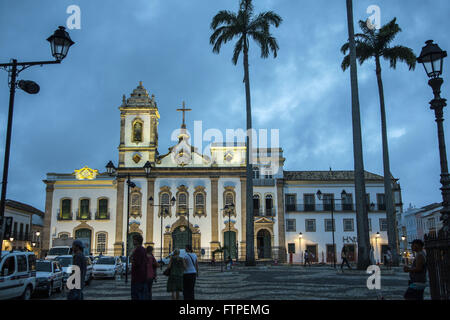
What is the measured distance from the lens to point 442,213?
340 inches

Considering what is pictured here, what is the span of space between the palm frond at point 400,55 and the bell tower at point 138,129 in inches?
890

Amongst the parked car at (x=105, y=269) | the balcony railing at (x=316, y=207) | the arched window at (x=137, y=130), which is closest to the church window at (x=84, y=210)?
the arched window at (x=137, y=130)

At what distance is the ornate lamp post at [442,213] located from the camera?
749 centimetres

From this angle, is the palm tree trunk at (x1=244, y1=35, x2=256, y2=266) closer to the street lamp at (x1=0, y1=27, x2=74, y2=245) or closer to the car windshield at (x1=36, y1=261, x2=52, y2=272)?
the car windshield at (x1=36, y1=261, x2=52, y2=272)

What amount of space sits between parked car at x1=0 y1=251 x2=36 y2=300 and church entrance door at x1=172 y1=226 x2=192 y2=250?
28063 mm

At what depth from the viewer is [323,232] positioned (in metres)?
42.4

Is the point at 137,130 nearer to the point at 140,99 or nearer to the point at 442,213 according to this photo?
the point at 140,99

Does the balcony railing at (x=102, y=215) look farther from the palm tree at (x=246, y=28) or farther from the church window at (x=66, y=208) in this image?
the palm tree at (x=246, y=28)

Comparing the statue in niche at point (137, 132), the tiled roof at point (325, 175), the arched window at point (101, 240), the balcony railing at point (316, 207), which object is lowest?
the arched window at point (101, 240)

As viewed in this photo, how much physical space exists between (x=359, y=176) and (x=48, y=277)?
14.2 m

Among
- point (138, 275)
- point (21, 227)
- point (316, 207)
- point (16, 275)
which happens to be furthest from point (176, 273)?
point (21, 227)
